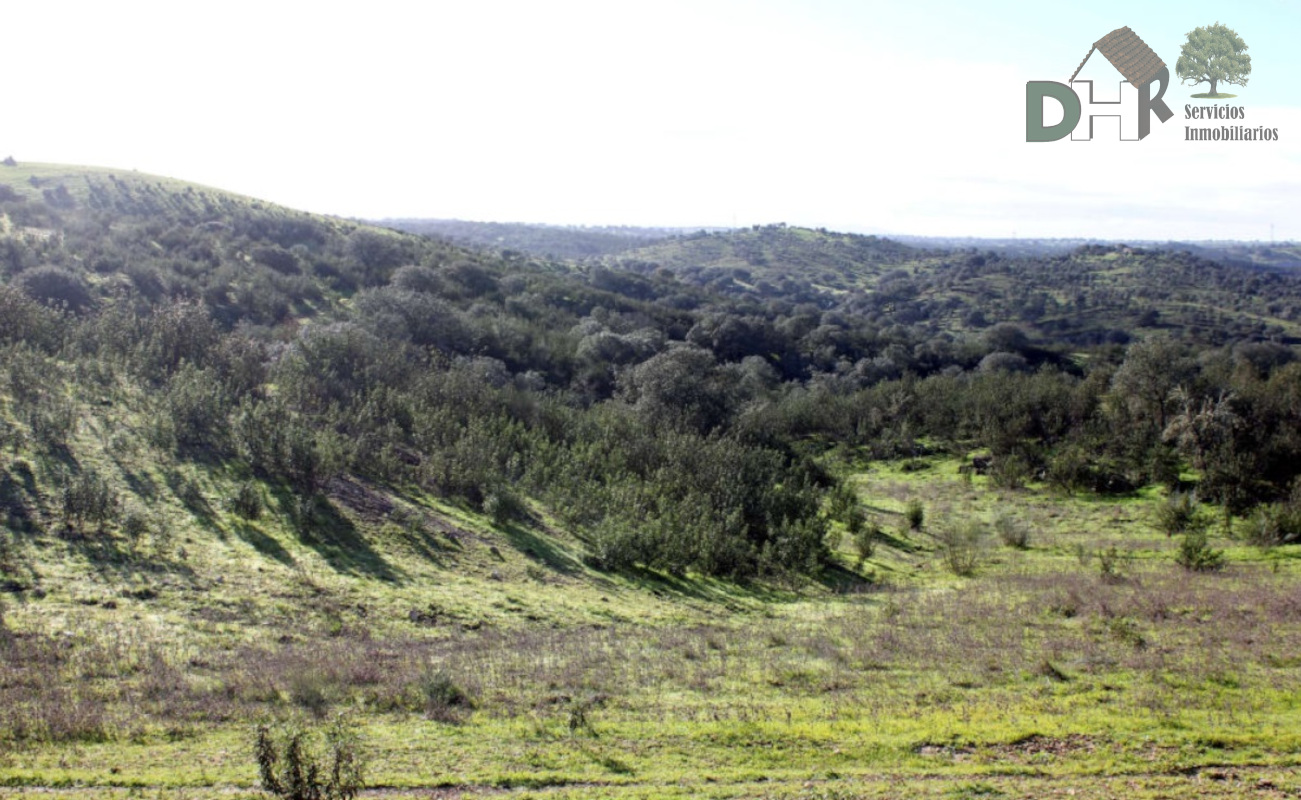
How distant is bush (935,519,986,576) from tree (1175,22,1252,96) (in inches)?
736

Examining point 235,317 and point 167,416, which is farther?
point 235,317

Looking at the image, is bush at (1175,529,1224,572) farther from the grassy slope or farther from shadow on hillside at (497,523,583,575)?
shadow on hillside at (497,523,583,575)

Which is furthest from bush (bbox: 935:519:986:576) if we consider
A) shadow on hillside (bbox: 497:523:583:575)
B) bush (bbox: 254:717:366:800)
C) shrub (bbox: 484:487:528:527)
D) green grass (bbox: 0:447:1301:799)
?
bush (bbox: 254:717:366:800)

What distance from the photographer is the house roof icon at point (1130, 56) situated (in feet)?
90.0

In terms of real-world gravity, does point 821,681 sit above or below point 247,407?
below

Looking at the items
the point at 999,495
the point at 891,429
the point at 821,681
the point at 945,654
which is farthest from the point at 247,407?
the point at 891,429

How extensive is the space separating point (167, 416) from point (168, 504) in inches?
151

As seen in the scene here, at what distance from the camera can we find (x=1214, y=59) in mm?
28031

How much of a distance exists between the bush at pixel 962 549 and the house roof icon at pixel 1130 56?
17221mm

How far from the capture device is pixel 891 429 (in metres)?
35.3

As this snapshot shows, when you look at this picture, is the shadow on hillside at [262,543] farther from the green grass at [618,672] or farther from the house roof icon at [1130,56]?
the house roof icon at [1130,56]

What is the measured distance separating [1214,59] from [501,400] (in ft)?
90.5

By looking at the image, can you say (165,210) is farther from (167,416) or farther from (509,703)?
(509,703)

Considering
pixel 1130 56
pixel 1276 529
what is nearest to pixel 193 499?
pixel 1276 529
